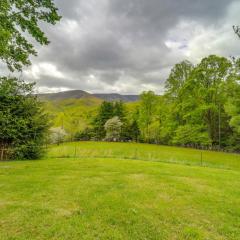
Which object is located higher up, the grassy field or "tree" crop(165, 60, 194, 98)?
"tree" crop(165, 60, 194, 98)

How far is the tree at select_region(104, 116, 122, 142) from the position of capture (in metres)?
39.9

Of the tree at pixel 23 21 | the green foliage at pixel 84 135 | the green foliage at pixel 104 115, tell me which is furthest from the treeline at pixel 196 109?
the tree at pixel 23 21

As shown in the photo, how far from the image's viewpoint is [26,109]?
14.1 meters

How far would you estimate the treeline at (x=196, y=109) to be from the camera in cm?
2532

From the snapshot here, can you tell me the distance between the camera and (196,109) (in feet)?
89.0

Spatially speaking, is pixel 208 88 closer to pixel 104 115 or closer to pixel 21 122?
pixel 104 115

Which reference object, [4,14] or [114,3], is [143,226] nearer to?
[4,14]

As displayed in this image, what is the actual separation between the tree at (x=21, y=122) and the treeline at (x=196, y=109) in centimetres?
1788

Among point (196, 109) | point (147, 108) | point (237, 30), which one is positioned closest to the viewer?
point (237, 30)

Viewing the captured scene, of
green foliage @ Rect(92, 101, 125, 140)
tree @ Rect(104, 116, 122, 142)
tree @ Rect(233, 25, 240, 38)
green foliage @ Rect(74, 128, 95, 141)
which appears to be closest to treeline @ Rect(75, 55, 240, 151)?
tree @ Rect(104, 116, 122, 142)

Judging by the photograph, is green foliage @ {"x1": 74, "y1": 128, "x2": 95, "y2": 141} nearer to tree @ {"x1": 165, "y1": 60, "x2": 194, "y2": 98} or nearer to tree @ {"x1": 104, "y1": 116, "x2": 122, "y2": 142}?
tree @ {"x1": 104, "y1": 116, "x2": 122, "y2": 142}

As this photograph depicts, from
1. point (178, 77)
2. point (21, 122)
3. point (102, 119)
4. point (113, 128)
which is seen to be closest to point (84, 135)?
point (102, 119)

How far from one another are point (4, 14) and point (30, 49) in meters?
1.57

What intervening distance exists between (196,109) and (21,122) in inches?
834
